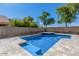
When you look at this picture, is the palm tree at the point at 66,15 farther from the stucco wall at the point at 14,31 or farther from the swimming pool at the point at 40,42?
the stucco wall at the point at 14,31

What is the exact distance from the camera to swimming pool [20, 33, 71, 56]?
3.94m

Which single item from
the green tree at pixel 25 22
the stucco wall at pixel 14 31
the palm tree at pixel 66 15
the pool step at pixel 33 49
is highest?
the palm tree at pixel 66 15

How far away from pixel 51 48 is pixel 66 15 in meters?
0.89

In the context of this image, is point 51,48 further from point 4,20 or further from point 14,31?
point 4,20

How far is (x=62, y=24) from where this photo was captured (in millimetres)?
4070

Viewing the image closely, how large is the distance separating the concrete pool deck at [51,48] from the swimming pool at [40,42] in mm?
129

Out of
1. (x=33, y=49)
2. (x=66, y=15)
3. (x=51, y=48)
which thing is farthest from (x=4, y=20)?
(x=66, y=15)

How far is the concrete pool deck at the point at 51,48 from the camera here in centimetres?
370

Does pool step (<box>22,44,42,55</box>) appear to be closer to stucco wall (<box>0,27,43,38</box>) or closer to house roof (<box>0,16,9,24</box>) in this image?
stucco wall (<box>0,27,43,38</box>)

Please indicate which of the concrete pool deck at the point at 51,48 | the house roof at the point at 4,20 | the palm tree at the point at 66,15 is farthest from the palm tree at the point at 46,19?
the house roof at the point at 4,20

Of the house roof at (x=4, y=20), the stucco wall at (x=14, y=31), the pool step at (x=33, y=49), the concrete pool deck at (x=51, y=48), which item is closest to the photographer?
the concrete pool deck at (x=51, y=48)

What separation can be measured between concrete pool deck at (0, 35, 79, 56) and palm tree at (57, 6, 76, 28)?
45 centimetres

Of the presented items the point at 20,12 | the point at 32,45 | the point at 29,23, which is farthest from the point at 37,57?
the point at 20,12

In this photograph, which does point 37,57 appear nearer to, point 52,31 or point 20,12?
point 52,31
